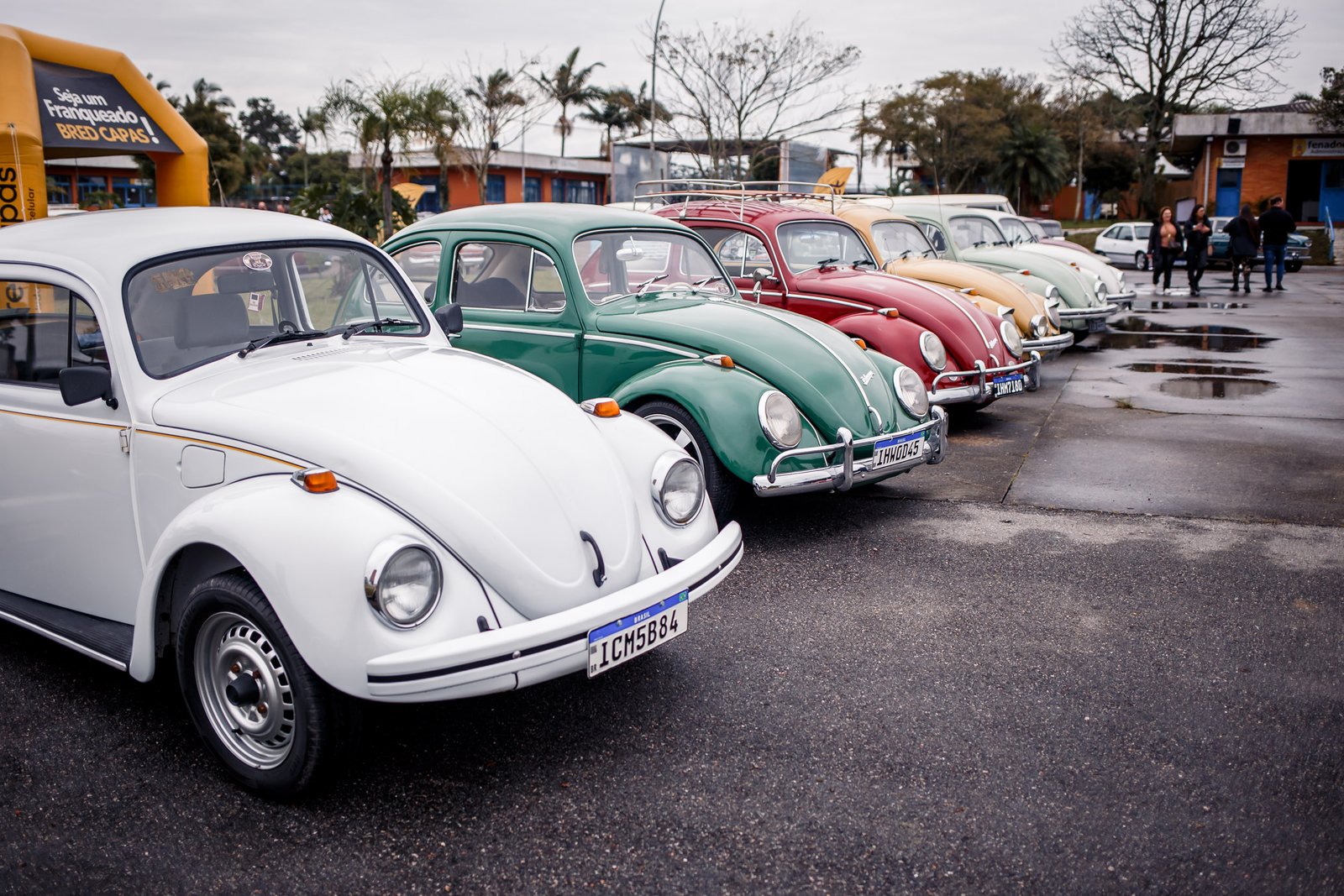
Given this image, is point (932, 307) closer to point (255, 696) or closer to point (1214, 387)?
point (1214, 387)

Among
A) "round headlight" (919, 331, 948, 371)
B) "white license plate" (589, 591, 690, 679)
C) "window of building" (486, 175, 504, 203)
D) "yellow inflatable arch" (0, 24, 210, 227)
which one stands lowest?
"white license plate" (589, 591, 690, 679)

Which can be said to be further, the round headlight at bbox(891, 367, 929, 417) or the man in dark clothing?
the man in dark clothing

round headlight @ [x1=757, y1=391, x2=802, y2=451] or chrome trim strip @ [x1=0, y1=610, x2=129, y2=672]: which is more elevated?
round headlight @ [x1=757, y1=391, x2=802, y2=451]

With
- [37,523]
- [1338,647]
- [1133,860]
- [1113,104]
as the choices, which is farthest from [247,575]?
[1113,104]

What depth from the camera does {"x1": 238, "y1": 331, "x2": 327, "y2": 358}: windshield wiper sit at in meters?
3.81

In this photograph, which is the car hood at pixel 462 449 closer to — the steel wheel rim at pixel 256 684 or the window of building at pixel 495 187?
the steel wheel rim at pixel 256 684

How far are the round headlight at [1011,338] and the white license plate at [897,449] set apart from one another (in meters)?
3.18

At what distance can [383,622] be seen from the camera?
112 inches

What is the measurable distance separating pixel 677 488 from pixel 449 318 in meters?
1.53

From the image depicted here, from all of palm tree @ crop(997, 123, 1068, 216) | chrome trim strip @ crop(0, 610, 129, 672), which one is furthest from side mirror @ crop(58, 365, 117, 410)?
palm tree @ crop(997, 123, 1068, 216)

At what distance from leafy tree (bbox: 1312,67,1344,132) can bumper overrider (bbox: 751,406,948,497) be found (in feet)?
121

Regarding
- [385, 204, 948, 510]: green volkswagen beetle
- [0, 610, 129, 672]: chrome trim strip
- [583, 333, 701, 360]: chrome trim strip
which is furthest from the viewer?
[583, 333, 701, 360]: chrome trim strip

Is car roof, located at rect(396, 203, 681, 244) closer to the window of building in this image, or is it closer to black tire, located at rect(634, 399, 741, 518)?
black tire, located at rect(634, 399, 741, 518)

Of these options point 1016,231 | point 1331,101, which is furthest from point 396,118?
point 1331,101
